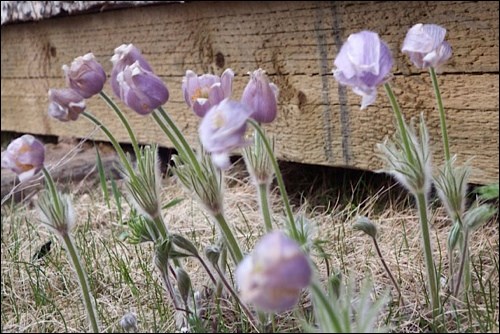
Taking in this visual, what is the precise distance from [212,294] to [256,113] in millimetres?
414

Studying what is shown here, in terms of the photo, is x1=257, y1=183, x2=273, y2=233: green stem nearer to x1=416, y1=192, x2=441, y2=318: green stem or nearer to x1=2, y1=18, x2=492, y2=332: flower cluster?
x1=2, y1=18, x2=492, y2=332: flower cluster

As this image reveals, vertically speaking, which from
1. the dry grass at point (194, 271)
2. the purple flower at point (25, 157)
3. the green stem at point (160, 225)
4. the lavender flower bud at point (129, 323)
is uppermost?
the purple flower at point (25, 157)

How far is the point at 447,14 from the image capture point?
1.74m

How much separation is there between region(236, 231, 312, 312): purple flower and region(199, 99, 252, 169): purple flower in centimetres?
19

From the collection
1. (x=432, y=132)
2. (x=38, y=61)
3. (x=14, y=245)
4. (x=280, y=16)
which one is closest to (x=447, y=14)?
(x=432, y=132)

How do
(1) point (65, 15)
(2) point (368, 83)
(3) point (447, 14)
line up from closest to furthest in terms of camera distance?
(2) point (368, 83) < (3) point (447, 14) < (1) point (65, 15)

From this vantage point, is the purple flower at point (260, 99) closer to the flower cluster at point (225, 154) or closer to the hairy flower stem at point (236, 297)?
the flower cluster at point (225, 154)

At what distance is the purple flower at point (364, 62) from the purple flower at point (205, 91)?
0.21 metres

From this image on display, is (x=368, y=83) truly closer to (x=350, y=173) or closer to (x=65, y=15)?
(x=350, y=173)

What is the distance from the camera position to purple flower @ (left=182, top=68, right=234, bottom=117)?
1.15 m

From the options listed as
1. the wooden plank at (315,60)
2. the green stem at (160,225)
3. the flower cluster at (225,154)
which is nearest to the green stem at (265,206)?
the flower cluster at (225,154)

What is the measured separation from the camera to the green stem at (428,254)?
1.15 meters

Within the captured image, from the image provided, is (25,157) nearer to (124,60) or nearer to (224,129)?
(124,60)

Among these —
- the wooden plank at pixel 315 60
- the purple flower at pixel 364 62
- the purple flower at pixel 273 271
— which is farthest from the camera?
the wooden plank at pixel 315 60
